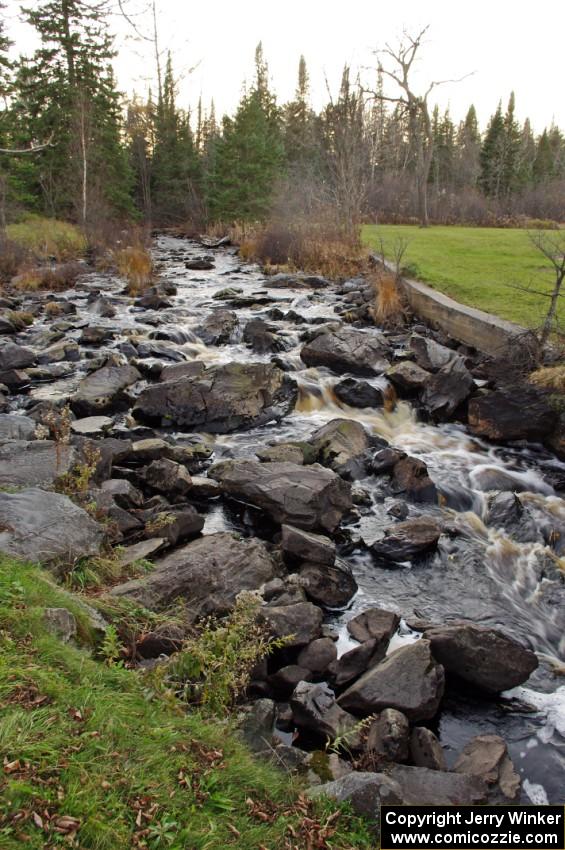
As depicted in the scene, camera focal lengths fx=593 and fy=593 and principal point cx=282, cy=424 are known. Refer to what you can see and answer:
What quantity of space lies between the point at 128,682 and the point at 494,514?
430 cm

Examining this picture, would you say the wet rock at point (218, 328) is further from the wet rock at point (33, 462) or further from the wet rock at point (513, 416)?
the wet rock at point (33, 462)

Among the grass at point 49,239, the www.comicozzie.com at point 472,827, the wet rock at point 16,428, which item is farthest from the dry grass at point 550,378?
the grass at point 49,239

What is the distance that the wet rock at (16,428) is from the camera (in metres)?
5.90

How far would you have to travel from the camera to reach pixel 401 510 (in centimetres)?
Answer: 591

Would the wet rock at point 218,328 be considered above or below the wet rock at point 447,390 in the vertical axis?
above

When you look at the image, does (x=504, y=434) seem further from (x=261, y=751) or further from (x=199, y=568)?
(x=261, y=751)

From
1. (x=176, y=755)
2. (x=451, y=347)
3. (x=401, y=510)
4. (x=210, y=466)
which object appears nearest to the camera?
(x=176, y=755)

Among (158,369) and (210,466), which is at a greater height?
(158,369)

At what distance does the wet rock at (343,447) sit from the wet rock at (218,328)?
4637mm

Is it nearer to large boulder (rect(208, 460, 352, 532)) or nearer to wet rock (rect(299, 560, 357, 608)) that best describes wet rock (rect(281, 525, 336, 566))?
wet rock (rect(299, 560, 357, 608))

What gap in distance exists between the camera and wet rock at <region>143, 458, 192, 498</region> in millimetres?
5590

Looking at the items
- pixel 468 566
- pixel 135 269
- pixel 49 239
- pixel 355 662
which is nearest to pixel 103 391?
pixel 468 566

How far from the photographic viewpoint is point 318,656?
376cm

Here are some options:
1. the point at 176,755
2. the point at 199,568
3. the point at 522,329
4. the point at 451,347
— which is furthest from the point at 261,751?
the point at 451,347
